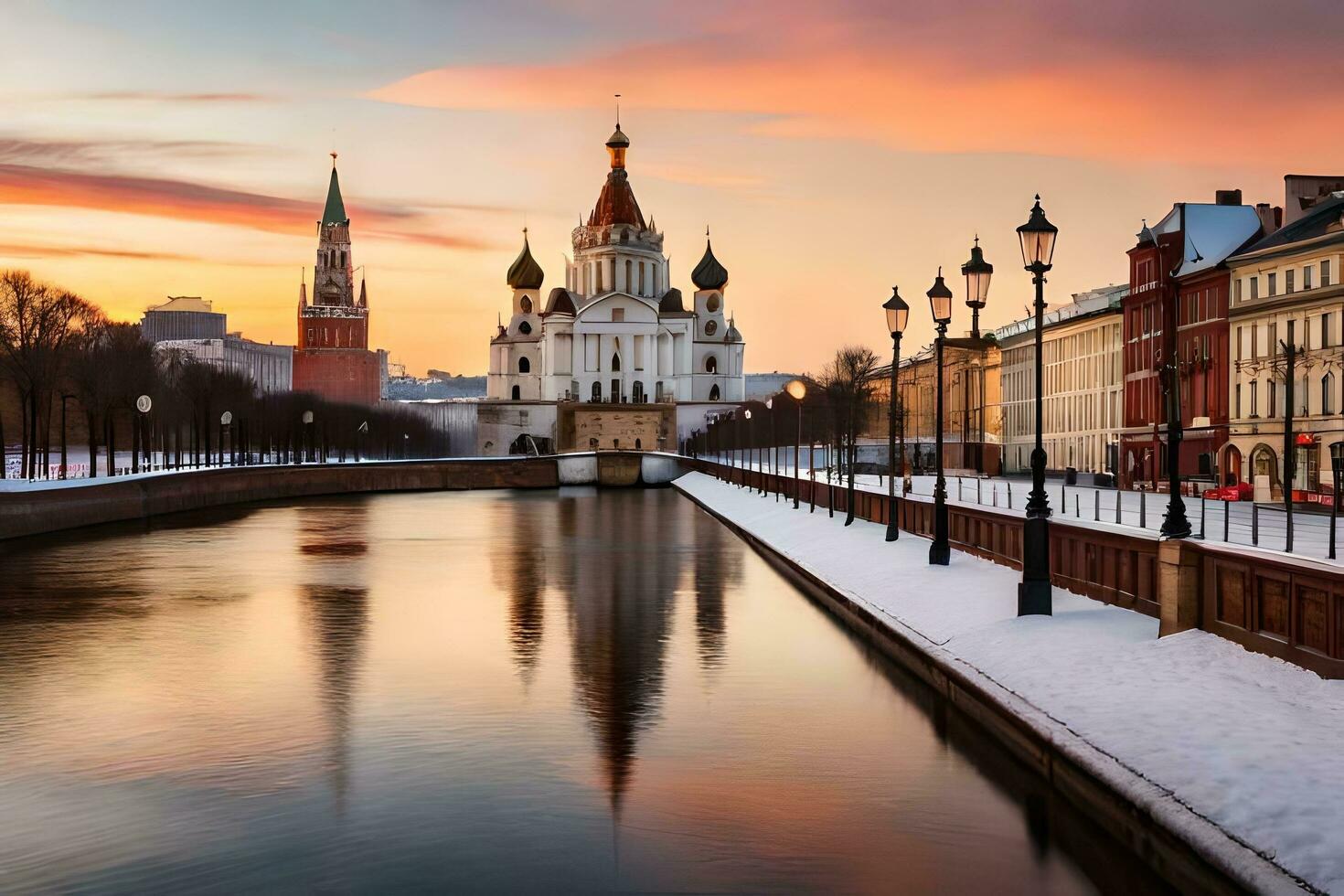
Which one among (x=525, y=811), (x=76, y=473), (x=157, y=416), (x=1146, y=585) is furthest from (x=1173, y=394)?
(x=157, y=416)

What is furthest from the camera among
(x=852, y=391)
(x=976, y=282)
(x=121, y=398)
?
(x=852, y=391)

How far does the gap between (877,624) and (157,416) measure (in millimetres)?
80618

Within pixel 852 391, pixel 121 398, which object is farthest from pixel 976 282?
pixel 852 391

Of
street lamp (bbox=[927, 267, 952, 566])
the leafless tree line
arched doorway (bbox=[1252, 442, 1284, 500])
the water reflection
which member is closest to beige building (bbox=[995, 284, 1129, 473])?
arched doorway (bbox=[1252, 442, 1284, 500])

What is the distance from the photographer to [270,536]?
1861 inches

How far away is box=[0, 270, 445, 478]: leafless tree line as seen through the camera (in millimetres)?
70438

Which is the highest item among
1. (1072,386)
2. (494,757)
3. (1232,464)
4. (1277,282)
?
(1277,282)

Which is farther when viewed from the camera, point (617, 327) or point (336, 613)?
point (617, 327)

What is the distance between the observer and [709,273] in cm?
17350

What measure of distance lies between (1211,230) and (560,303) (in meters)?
111

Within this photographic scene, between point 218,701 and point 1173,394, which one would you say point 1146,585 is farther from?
point 218,701

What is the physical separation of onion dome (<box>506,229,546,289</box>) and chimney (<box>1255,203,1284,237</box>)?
119 metres

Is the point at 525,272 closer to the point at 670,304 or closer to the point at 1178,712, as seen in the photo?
the point at 670,304

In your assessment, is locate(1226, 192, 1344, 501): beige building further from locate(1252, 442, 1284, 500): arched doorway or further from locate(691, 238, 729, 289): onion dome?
locate(691, 238, 729, 289): onion dome
